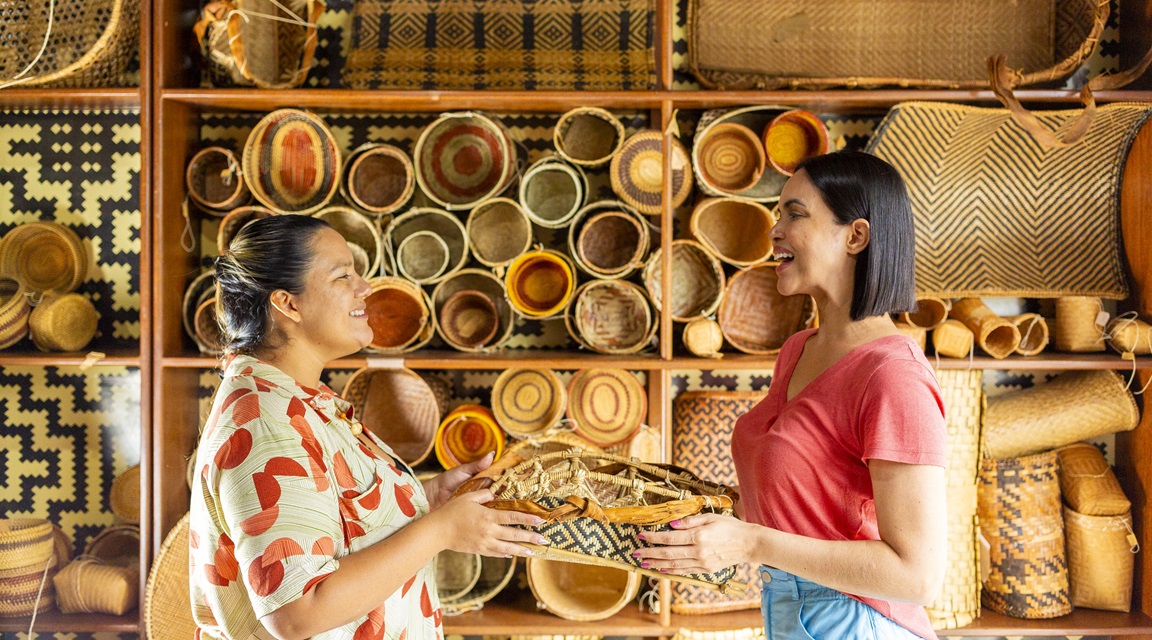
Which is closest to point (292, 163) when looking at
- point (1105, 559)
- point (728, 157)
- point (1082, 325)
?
point (728, 157)

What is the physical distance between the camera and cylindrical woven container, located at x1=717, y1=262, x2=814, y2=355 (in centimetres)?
261

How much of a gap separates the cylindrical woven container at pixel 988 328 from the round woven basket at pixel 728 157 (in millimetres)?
818

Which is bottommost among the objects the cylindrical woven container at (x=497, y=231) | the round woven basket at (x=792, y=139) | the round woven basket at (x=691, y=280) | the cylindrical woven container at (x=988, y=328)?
the cylindrical woven container at (x=988, y=328)

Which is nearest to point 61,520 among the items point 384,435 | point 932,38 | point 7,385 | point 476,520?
point 7,385

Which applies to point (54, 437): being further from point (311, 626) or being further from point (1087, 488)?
point (1087, 488)

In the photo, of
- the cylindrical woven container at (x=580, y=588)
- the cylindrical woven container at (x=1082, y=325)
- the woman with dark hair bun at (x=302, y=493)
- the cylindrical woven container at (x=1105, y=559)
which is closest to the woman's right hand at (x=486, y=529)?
the woman with dark hair bun at (x=302, y=493)

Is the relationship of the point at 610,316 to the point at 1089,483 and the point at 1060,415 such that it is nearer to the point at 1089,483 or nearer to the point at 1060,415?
the point at 1060,415

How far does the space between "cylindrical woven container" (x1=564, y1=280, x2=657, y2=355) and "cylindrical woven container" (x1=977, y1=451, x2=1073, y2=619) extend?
4.15ft

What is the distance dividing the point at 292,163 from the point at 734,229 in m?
1.55

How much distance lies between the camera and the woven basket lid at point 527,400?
101 inches

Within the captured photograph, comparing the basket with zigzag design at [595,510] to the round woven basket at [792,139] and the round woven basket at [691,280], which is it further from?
the round woven basket at [792,139]

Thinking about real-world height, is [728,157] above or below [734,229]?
above

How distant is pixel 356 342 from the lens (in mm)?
1581

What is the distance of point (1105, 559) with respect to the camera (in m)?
2.52
